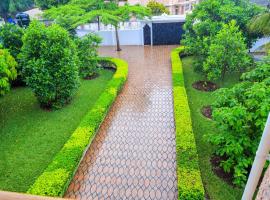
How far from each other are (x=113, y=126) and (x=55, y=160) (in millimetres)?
2819

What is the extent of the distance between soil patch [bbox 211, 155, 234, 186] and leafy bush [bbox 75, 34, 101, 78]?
8.87 meters

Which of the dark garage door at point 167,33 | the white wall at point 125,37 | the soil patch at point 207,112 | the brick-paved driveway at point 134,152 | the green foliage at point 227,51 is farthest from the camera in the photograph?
the white wall at point 125,37

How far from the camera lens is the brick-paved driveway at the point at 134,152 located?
6020mm

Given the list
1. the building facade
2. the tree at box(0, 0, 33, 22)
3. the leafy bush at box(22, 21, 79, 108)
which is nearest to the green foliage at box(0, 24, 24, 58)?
the leafy bush at box(22, 21, 79, 108)

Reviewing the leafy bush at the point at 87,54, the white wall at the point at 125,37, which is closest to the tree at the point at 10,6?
the white wall at the point at 125,37

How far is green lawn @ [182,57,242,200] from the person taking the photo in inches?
226

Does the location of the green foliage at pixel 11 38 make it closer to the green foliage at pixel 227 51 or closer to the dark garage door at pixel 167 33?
the green foliage at pixel 227 51

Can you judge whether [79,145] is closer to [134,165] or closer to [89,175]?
[89,175]

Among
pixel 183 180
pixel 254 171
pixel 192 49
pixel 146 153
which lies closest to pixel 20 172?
pixel 146 153

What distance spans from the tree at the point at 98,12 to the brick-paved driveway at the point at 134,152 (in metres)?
5.63

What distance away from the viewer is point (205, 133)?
7926 mm

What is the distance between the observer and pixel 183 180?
5.56 meters

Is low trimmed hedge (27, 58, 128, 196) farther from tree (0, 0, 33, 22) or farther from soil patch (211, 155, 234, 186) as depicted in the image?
tree (0, 0, 33, 22)

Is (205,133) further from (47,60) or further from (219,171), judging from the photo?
(47,60)
